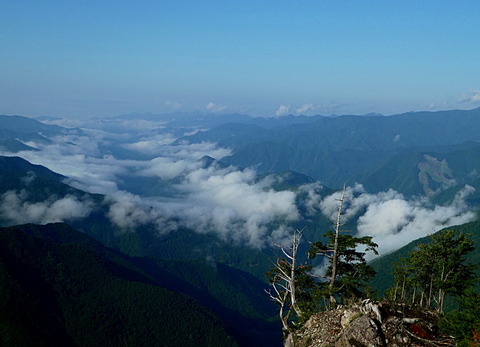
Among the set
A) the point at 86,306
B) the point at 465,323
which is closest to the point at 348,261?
the point at 465,323

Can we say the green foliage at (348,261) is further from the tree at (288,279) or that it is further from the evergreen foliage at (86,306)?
the evergreen foliage at (86,306)

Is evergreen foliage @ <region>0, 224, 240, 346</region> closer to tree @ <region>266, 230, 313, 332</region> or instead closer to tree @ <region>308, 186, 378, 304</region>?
tree @ <region>266, 230, 313, 332</region>

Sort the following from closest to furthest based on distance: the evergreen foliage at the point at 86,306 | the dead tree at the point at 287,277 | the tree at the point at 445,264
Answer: the dead tree at the point at 287,277 → the tree at the point at 445,264 → the evergreen foliage at the point at 86,306

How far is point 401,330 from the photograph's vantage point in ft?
87.3

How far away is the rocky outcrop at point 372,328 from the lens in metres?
26.0

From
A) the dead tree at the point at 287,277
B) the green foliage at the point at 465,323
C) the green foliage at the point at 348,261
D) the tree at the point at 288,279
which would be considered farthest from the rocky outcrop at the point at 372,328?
the green foliage at the point at 348,261

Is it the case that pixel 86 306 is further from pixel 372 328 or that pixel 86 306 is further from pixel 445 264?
pixel 372 328

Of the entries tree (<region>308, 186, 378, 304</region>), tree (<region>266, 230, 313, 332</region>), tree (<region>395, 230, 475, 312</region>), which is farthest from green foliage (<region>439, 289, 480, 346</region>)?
tree (<region>395, 230, 475, 312</region>)

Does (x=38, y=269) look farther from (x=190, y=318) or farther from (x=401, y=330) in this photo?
(x=401, y=330)

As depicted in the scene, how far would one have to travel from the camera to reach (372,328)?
26.2 metres

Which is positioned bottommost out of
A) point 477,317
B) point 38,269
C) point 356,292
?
point 38,269

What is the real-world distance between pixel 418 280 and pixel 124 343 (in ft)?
463

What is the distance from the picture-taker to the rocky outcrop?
26016 mm

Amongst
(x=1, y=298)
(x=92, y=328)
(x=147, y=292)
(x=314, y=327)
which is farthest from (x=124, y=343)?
(x=314, y=327)
